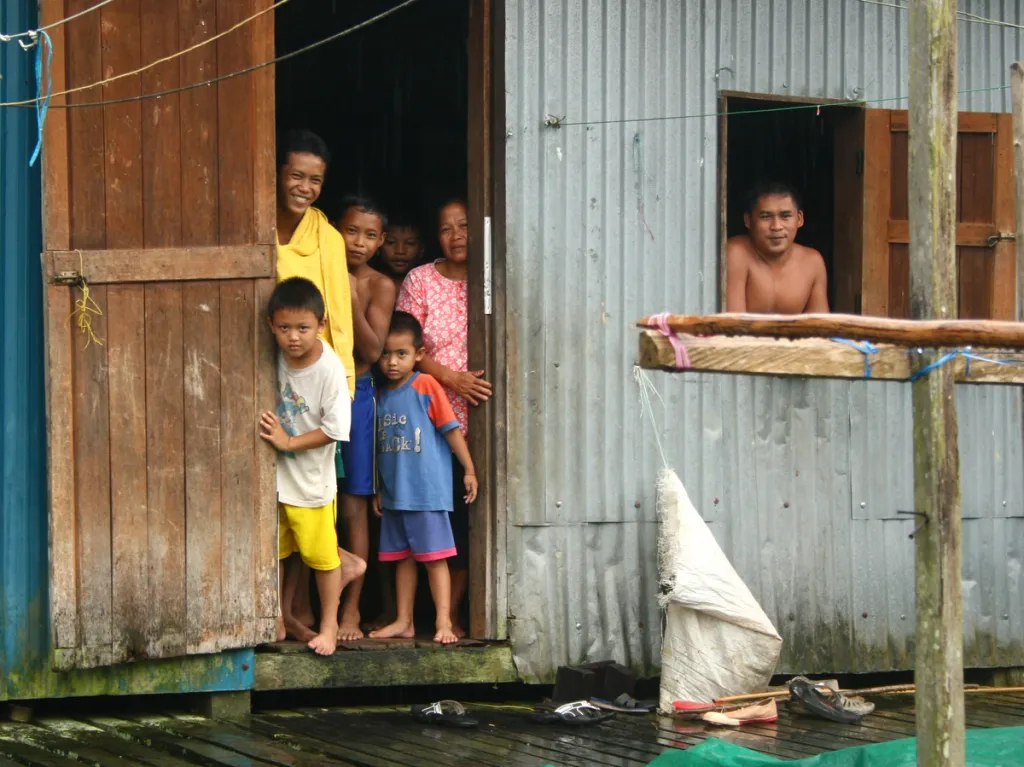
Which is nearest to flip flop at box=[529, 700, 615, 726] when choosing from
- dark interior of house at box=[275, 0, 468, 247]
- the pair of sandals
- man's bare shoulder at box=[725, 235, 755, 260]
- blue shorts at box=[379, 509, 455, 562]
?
the pair of sandals

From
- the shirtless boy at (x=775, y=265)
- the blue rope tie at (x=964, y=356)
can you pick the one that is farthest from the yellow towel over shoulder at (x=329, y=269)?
the blue rope tie at (x=964, y=356)

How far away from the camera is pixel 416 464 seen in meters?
6.53

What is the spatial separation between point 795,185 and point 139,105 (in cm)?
440

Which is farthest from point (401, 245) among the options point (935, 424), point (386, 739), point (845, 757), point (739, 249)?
point (935, 424)

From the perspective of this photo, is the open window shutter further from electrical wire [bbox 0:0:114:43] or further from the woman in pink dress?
electrical wire [bbox 0:0:114:43]

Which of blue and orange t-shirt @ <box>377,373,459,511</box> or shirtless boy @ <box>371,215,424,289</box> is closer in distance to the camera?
blue and orange t-shirt @ <box>377,373,459,511</box>

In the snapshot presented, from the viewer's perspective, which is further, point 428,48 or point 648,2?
point 428,48

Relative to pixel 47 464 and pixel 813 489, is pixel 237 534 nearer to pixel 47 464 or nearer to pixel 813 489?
pixel 47 464

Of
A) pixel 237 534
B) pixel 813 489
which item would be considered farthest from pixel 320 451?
pixel 813 489

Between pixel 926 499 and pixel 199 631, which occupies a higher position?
pixel 926 499

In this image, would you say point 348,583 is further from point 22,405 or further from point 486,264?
point 22,405

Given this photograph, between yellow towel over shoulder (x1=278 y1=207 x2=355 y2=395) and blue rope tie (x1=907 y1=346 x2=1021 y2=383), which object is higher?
yellow towel over shoulder (x1=278 y1=207 x2=355 y2=395)

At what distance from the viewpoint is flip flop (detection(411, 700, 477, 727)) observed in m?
5.93

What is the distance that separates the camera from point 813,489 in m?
6.94
